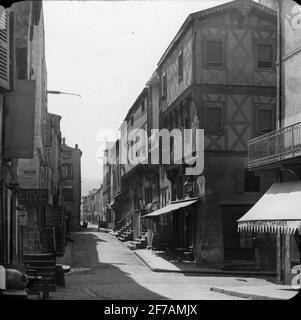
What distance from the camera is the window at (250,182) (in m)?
26.1

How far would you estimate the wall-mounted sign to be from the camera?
18.1 metres

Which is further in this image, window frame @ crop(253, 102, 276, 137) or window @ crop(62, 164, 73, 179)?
window @ crop(62, 164, 73, 179)

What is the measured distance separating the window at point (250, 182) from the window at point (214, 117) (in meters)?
2.21

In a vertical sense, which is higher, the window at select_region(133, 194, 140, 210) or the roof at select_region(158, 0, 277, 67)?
the roof at select_region(158, 0, 277, 67)

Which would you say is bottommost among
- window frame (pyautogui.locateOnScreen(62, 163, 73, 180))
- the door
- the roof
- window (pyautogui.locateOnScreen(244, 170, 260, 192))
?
the door

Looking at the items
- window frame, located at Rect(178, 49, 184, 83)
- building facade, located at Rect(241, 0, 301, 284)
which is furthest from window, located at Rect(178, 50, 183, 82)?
building facade, located at Rect(241, 0, 301, 284)

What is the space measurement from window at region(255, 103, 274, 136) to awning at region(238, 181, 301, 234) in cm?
763

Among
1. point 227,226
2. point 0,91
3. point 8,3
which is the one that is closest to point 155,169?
point 227,226

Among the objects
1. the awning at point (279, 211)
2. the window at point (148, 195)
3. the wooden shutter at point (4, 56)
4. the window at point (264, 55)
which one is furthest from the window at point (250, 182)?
the wooden shutter at point (4, 56)

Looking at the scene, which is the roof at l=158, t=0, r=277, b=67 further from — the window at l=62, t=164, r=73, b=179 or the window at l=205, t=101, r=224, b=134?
the window at l=62, t=164, r=73, b=179

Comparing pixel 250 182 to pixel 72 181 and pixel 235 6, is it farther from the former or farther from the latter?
pixel 72 181

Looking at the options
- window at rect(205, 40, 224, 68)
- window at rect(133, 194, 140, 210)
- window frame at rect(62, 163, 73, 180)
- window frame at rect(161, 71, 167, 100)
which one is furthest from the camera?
window frame at rect(62, 163, 73, 180)

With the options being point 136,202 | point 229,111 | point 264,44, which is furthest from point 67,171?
point 264,44

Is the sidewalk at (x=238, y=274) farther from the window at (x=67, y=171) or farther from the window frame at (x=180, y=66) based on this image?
the window at (x=67, y=171)
